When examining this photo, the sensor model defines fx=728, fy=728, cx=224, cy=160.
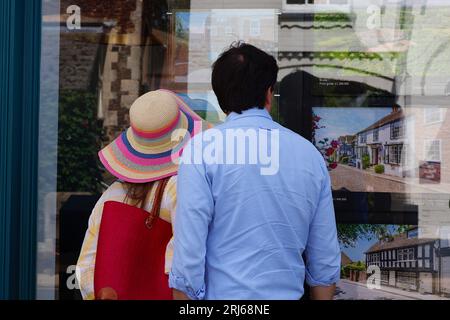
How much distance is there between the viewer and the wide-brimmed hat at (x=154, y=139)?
8.78 feet

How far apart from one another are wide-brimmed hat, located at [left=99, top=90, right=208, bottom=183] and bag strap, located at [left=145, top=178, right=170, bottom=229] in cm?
3

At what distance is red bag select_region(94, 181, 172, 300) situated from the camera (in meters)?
2.58

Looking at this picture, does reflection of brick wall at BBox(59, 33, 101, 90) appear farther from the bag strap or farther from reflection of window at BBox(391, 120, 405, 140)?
reflection of window at BBox(391, 120, 405, 140)

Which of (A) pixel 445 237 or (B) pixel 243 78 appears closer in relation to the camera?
(B) pixel 243 78

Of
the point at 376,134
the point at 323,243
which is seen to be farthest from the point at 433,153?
the point at 323,243

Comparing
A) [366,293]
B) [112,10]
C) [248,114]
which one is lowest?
[366,293]

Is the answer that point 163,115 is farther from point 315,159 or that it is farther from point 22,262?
point 22,262

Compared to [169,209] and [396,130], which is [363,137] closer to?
[396,130]

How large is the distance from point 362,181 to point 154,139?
178 cm

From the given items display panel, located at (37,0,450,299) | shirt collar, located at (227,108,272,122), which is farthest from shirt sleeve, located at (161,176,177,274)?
display panel, located at (37,0,450,299)

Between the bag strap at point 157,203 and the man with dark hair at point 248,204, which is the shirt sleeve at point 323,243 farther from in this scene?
the bag strap at point 157,203

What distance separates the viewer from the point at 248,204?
235 cm

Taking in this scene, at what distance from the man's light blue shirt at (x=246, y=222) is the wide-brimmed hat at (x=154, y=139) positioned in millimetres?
292

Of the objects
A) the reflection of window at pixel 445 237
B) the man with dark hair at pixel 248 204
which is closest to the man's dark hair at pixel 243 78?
the man with dark hair at pixel 248 204
